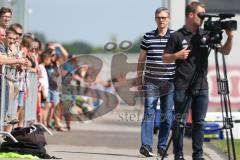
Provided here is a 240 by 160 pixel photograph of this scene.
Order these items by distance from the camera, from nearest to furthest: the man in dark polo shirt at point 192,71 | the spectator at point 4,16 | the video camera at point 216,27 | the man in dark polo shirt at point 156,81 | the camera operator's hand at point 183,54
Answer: the video camera at point 216,27 < the camera operator's hand at point 183,54 < the man in dark polo shirt at point 192,71 < the man in dark polo shirt at point 156,81 < the spectator at point 4,16

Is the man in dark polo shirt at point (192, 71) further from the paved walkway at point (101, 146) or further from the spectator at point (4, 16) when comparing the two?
the spectator at point (4, 16)

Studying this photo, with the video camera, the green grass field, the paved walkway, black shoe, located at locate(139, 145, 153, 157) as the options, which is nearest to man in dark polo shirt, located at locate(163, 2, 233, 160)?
the video camera

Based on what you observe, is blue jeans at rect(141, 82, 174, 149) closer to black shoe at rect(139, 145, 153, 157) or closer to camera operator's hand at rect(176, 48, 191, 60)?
black shoe at rect(139, 145, 153, 157)

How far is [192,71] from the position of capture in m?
9.95

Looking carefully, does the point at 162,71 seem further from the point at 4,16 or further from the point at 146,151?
the point at 4,16

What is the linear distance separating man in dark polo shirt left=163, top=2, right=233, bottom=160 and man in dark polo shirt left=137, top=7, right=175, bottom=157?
2097 mm

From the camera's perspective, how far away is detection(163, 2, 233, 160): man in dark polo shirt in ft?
32.6

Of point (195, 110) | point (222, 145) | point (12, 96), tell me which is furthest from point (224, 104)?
point (222, 145)

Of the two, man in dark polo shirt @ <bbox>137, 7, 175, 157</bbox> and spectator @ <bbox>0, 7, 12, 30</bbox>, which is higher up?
spectator @ <bbox>0, 7, 12, 30</bbox>

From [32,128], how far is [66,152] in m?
1.11

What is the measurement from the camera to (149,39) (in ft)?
41.0

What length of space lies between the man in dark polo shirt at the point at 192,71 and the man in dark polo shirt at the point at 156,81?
2.10 m

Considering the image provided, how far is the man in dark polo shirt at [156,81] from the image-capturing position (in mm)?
12289

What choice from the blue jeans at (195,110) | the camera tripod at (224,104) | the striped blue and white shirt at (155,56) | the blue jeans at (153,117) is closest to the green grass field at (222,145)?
the blue jeans at (153,117)
